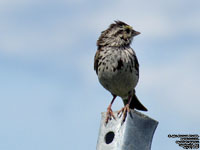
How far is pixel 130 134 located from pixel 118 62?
3.35 metres

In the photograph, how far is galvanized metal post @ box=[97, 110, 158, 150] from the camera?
6262mm

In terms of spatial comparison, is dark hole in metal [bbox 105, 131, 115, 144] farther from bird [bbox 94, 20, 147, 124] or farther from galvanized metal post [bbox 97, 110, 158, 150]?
bird [bbox 94, 20, 147, 124]

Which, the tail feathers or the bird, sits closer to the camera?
the bird

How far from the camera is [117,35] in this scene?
396 inches

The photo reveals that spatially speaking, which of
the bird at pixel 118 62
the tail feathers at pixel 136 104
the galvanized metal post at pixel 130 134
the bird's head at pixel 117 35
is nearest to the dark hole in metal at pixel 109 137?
the galvanized metal post at pixel 130 134

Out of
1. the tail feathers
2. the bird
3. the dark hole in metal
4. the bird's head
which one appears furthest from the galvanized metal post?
the tail feathers

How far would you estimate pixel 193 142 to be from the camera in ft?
28.8

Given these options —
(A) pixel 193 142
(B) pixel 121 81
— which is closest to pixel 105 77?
(B) pixel 121 81

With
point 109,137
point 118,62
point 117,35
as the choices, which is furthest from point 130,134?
point 117,35

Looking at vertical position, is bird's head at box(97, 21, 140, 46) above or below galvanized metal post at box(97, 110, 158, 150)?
above

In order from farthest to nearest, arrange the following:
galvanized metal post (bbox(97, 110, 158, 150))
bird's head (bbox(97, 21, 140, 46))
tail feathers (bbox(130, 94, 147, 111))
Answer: tail feathers (bbox(130, 94, 147, 111)) < bird's head (bbox(97, 21, 140, 46)) < galvanized metal post (bbox(97, 110, 158, 150))

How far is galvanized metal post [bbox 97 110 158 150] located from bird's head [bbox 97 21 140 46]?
3562mm

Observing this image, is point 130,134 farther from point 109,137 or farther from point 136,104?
point 136,104

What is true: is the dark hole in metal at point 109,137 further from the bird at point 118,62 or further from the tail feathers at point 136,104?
the tail feathers at point 136,104
